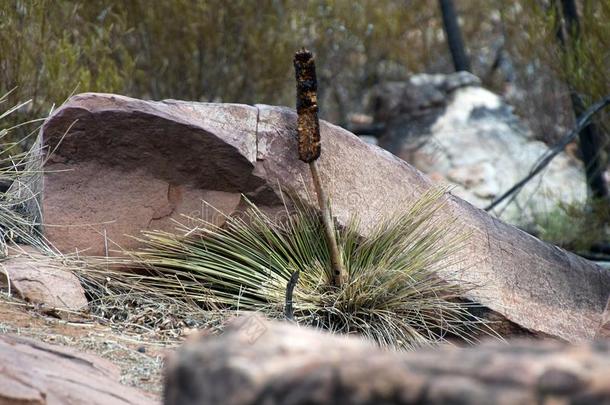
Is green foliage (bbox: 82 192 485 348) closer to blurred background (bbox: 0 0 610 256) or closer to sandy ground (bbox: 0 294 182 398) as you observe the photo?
sandy ground (bbox: 0 294 182 398)

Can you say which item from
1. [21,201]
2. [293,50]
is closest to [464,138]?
[293,50]

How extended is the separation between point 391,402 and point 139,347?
247 cm

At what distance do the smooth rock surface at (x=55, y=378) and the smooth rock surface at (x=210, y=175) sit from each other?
4.24ft

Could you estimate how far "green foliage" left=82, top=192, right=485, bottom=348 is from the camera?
415cm

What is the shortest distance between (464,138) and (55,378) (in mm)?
7915

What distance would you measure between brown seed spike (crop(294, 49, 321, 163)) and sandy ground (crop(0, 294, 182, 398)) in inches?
37.9

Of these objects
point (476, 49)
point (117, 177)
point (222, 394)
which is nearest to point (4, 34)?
point (117, 177)

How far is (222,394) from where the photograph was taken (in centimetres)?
138

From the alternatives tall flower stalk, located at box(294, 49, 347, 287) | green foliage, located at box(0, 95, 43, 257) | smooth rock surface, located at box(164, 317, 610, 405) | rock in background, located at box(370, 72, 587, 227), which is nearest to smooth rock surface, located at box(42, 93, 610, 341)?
green foliage, located at box(0, 95, 43, 257)

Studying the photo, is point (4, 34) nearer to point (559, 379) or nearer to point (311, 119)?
point (311, 119)

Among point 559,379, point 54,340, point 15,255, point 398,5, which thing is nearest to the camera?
point 559,379

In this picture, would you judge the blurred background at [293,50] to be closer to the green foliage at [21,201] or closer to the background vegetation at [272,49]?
the background vegetation at [272,49]

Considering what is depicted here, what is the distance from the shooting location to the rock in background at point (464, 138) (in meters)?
9.43

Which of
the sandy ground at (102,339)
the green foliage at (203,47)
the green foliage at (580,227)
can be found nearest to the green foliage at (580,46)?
the green foliage at (580,227)
